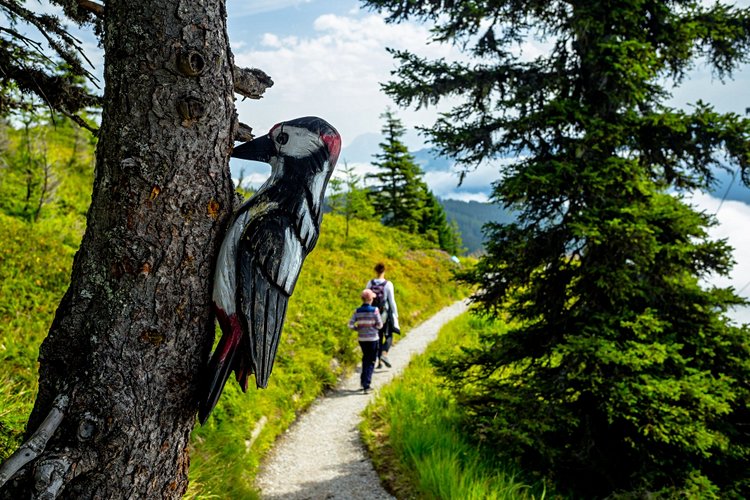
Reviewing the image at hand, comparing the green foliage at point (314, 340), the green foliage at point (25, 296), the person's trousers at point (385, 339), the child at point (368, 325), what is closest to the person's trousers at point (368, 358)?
the child at point (368, 325)

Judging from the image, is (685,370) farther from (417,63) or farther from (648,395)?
(417,63)

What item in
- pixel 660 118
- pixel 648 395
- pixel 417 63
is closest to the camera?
pixel 648 395

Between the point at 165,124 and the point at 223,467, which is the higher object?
the point at 165,124

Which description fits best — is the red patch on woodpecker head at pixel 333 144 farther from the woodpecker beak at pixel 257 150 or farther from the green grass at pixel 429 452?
the green grass at pixel 429 452

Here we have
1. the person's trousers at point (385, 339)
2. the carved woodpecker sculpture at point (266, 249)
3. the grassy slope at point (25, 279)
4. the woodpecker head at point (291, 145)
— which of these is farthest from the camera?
the person's trousers at point (385, 339)

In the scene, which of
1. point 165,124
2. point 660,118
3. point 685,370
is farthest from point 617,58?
point 165,124

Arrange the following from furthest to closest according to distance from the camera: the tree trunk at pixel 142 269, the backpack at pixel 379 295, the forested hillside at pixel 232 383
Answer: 1. the backpack at pixel 379 295
2. the forested hillside at pixel 232 383
3. the tree trunk at pixel 142 269

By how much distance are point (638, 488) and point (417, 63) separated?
5.38 meters

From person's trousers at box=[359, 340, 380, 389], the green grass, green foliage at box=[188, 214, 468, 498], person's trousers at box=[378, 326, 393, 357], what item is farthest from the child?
person's trousers at box=[378, 326, 393, 357]

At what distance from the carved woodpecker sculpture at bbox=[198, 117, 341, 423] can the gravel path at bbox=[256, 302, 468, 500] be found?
171 inches

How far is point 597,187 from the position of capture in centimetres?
531

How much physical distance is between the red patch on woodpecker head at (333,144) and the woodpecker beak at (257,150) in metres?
0.21

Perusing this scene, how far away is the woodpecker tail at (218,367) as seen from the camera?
179 centimetres

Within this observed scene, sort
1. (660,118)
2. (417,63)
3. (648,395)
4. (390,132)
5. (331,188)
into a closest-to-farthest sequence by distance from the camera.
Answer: (648,395)
(660,118)
(417,63)
(331,188)
(390,132)
